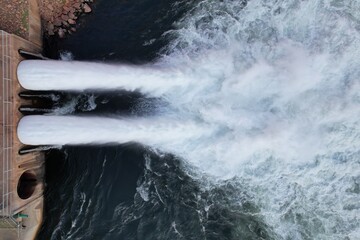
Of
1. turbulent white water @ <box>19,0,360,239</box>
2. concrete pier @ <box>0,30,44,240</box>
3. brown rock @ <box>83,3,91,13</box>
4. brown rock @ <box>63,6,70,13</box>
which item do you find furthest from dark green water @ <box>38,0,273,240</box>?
concrete pier @ <box>0,30,44,240</box>

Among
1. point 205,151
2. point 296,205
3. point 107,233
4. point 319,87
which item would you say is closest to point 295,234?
point 296,205

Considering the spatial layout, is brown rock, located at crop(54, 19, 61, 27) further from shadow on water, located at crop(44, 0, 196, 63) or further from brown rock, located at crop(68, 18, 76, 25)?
shadow on water, located at crop(44, 0, 196, 63)

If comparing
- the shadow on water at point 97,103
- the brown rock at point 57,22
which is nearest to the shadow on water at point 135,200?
the shadow on water at point 97,103

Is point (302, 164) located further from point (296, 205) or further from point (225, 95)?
point (225, 95)

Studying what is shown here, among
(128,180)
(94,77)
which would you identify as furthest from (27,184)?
(94,77)

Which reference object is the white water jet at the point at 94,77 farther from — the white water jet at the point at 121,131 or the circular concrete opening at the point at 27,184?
the circular concrete opening at the point at 27,184

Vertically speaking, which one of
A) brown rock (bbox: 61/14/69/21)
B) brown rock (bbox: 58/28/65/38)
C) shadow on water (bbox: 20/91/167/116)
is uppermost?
brown rock (bbox: 61/14/69/21)
